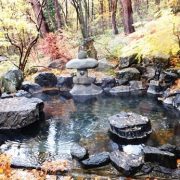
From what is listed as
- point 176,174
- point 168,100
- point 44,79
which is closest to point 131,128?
point 176,174

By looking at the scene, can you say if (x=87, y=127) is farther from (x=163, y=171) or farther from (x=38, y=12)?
(x=38, y=12)

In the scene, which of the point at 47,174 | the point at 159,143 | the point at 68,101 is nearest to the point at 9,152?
the point at 47,174

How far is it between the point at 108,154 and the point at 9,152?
3.21 metres

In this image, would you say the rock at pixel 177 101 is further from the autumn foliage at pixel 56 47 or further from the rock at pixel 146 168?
the autumn foliage at pixel 56 47

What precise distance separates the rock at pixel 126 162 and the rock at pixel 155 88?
736 cm

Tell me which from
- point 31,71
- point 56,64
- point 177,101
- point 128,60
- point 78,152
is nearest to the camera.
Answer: point 78,152

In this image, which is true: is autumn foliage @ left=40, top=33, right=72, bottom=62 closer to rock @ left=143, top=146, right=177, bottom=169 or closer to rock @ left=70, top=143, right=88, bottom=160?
rock @ left=70, top=143, right=88, bottom=160

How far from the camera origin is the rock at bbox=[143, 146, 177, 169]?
7.72m

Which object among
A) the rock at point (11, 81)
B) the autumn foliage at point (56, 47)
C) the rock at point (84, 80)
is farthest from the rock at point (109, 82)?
the autumn foliage at point (56, 47)

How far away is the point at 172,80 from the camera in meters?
14.8

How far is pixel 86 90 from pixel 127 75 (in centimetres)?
230

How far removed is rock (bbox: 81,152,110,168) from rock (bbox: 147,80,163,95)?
7.48 m

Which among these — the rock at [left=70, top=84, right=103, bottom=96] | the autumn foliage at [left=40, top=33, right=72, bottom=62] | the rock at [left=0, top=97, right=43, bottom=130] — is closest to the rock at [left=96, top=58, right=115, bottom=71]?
the rock at [left=70, top=84, right=103, bottom=96]

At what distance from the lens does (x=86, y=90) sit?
16250mm
